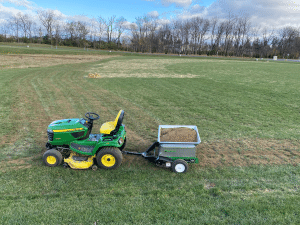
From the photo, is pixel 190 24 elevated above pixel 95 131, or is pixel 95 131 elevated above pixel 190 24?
pixel 190 24

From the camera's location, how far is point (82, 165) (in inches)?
203

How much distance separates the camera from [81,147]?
5305 mm

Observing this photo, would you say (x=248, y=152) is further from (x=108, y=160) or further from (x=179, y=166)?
(x=108, y=160)

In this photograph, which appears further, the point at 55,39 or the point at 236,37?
the point at 236,37

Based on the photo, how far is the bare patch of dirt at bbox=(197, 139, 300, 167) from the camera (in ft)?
19.0

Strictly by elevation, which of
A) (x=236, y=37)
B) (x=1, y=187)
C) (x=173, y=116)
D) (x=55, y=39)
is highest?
(x=236, y=37)

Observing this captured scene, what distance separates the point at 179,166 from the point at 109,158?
5.82ft

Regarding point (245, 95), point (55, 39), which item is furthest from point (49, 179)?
point (55, 39)

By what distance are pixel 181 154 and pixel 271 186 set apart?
6.93 feet

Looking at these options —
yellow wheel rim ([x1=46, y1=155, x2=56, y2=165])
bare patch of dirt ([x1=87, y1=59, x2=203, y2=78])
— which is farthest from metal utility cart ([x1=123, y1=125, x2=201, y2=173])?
bare patch of dirt ([x1=87, y1=59, x2=203, y2=78])

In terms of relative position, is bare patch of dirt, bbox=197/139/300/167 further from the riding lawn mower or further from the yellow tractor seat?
the yellow tractor seat

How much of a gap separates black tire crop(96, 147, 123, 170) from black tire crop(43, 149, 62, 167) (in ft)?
3.34

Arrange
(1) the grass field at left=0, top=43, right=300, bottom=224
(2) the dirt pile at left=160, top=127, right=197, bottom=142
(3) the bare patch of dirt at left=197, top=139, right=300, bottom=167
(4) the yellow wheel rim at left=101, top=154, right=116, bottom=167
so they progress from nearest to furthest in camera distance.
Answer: (1) the grass field at left=0, top=43, right=300, bottom=224, (4) the yellow wheel rim at left=101, top=154, right=116, bottom=167, (2) the dirt pile at left=160, top=127, right=197, bottom=142, (3) the bare patch of dirt at left=197, top=139, right=300, bottom=167

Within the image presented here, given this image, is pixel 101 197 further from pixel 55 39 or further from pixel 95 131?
pixel 55 39
